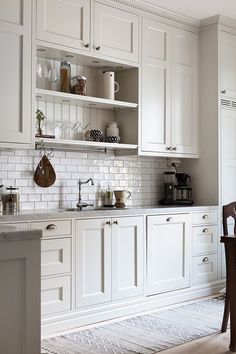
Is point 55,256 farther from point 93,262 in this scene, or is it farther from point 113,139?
point 113,139

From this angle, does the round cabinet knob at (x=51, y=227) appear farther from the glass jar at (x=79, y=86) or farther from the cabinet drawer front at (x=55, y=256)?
the glass jar at (x=79, y=86)

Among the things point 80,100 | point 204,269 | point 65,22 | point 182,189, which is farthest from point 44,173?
point 204,269

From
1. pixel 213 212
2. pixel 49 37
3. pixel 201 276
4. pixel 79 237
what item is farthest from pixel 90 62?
pixel 201 276

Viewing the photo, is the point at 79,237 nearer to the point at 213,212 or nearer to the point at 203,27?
the point at 213,212

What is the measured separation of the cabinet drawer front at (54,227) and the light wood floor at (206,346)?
1.13 metres

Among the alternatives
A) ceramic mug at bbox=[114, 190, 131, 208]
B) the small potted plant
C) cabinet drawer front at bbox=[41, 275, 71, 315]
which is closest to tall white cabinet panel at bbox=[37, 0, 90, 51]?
the small potted plant

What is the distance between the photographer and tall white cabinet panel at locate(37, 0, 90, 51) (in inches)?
149

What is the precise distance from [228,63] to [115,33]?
142cm

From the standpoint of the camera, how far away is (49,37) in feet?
12.5

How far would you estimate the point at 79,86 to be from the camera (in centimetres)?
421

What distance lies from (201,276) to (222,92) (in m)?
1.90

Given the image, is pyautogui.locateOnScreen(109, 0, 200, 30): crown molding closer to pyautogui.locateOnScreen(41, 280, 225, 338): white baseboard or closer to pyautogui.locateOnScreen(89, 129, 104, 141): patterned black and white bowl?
pyautogui.locateOnScreen(89, 129, 104, 141): patterned black and white bowl

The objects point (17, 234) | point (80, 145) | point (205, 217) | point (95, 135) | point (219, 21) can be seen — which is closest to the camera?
point (17, 234)

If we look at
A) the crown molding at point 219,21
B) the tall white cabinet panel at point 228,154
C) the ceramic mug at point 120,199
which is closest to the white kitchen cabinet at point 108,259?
the ceramic mug at point 120,199
